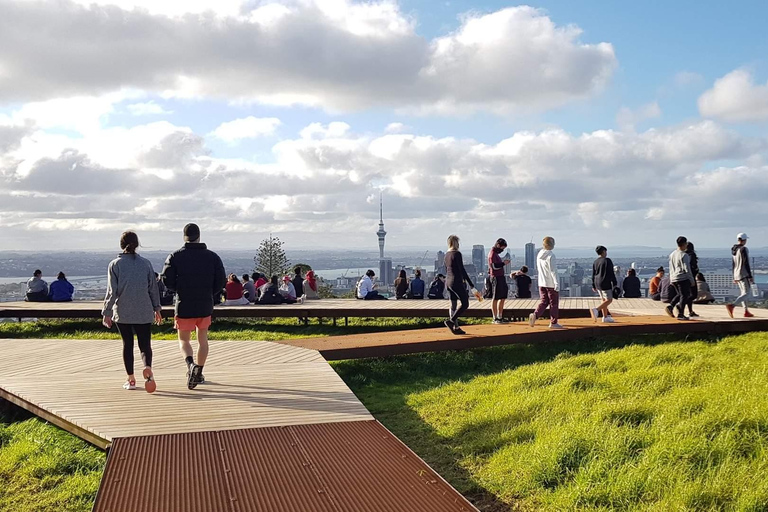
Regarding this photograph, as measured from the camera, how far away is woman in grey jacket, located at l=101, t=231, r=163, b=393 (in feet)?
22.6

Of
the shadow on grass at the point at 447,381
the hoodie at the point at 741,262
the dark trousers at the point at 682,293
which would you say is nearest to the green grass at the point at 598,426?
the shadow on grass at the point at 447,381

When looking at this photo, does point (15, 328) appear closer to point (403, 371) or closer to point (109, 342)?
point (109, 342)

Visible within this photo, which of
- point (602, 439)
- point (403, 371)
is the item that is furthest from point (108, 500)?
point (403, 371)

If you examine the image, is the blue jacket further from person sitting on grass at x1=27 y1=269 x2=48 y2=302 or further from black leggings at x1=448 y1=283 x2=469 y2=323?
black leggings at x1=448 y1=283 x2=469 y2=323

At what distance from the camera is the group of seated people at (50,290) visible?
18.7 meters

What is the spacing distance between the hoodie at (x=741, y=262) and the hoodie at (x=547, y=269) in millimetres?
3341

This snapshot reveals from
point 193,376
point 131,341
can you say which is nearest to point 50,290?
point 131,341

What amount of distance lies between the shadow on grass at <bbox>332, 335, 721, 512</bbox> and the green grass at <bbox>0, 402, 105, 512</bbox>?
2873 millimetres

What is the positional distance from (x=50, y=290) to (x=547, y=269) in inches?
572

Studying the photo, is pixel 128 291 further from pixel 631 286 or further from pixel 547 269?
pixel 631 286

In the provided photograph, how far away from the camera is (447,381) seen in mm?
9414

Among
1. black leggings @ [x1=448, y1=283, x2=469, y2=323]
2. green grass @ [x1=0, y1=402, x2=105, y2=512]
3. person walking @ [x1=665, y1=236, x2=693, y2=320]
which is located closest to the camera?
green grass @ [x1=0, y1=402, x2=105, y2=512]

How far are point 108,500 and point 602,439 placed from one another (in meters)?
3.78

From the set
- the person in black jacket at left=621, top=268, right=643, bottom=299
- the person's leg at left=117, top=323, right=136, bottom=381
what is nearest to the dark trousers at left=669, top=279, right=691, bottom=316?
the person in black jacket at left=621, top=268, right=643, bottom=299
